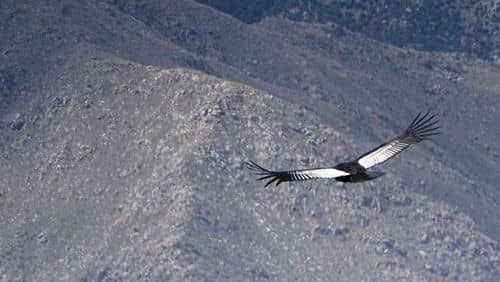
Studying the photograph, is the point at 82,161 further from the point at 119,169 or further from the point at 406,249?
the point at 406,249

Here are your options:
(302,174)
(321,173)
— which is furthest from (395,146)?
(302,174)

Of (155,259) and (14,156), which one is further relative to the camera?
(14,156)

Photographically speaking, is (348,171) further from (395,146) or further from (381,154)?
(395,146)

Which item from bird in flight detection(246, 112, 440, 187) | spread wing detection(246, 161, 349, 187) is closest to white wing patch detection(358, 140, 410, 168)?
bird in flight detection(246, 112, 440, 187)

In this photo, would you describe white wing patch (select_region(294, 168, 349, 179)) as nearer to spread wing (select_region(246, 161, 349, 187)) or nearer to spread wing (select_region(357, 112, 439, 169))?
spread wing (select_region(246, 161, 349, 187))

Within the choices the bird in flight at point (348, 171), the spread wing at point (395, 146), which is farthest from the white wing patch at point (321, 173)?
the spread wing at point (395, 146)

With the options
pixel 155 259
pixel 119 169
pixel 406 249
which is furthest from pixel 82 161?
pixel 406 249

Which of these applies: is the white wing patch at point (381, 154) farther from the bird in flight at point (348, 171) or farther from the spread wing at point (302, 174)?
the spread wing at point (302, 174)
